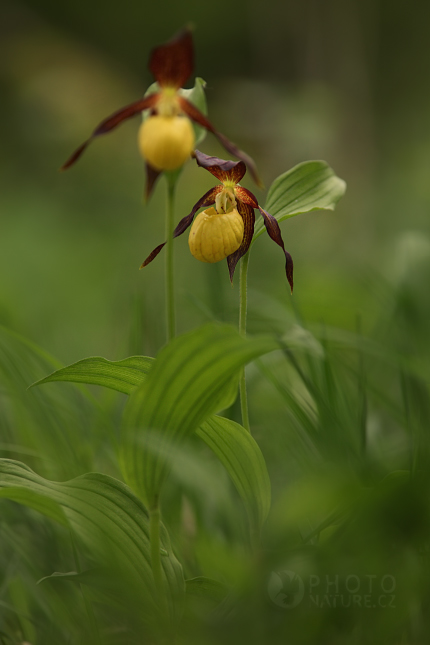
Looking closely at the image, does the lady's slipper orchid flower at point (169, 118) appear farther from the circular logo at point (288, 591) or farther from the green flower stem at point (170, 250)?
the circular logo at point (288, 591)

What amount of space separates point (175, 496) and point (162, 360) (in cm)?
36

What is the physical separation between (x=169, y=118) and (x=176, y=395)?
0.90 feet

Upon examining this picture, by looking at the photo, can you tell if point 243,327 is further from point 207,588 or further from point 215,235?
point 207,588

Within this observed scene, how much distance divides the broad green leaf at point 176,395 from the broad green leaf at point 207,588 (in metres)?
0.11

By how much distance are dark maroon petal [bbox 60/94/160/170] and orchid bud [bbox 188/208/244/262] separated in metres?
0.14

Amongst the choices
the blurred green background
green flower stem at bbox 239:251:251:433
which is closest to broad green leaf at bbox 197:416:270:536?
green flower stem at bbox 239:251:251:433

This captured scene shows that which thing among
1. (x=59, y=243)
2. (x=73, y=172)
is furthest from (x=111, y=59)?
(x=59, y=243)

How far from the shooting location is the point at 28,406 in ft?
2.75

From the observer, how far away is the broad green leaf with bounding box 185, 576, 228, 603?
565 mm

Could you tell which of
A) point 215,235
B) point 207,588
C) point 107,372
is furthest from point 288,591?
point 215,235

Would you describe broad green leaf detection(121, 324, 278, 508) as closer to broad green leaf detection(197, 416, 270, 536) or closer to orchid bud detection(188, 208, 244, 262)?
broad green leaf detection(197, 416, 270, 536)

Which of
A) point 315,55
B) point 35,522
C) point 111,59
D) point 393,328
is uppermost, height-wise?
point 111,59

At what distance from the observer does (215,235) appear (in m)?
0.61

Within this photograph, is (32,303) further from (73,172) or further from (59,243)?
(73,172)
